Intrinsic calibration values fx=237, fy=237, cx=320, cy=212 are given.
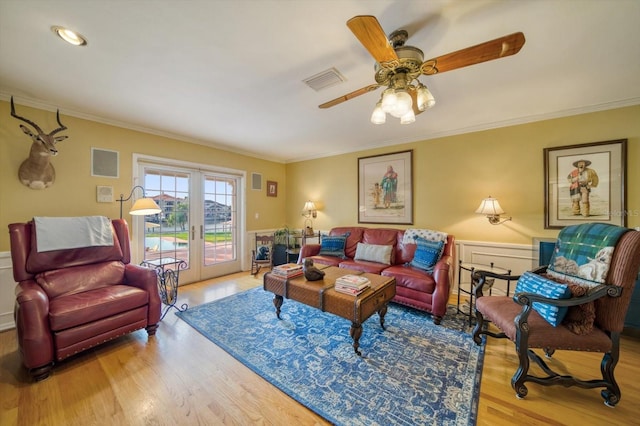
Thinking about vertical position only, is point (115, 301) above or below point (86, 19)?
below

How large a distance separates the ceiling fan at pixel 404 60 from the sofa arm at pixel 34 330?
2896 millimetres

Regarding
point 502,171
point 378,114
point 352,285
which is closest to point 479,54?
point 378,114

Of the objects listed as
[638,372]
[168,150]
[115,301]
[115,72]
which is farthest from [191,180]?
[638,372]

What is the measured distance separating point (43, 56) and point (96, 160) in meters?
1.52

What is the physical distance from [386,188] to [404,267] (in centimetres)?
154

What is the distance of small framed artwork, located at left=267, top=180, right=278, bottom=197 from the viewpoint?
5453mm

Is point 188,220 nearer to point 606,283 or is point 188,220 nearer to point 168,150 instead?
point 168,150

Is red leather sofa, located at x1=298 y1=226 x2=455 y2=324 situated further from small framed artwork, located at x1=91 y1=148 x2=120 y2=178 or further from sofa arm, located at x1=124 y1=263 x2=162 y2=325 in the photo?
small framed artwork, located at x1=91 y1=148 x2=120 y2=178

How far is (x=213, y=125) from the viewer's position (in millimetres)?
3453

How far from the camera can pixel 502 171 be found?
3.31 metres

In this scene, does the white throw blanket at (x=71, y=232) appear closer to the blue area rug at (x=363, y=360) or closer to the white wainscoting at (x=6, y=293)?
the white wainscoting at (x=6, y=293)

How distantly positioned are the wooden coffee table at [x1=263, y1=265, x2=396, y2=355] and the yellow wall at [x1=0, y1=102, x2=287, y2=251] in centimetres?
259

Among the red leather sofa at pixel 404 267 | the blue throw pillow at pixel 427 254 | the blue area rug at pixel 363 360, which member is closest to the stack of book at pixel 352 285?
the blue area rug at pixel 363 360

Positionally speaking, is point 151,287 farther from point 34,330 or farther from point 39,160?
point 39,160
